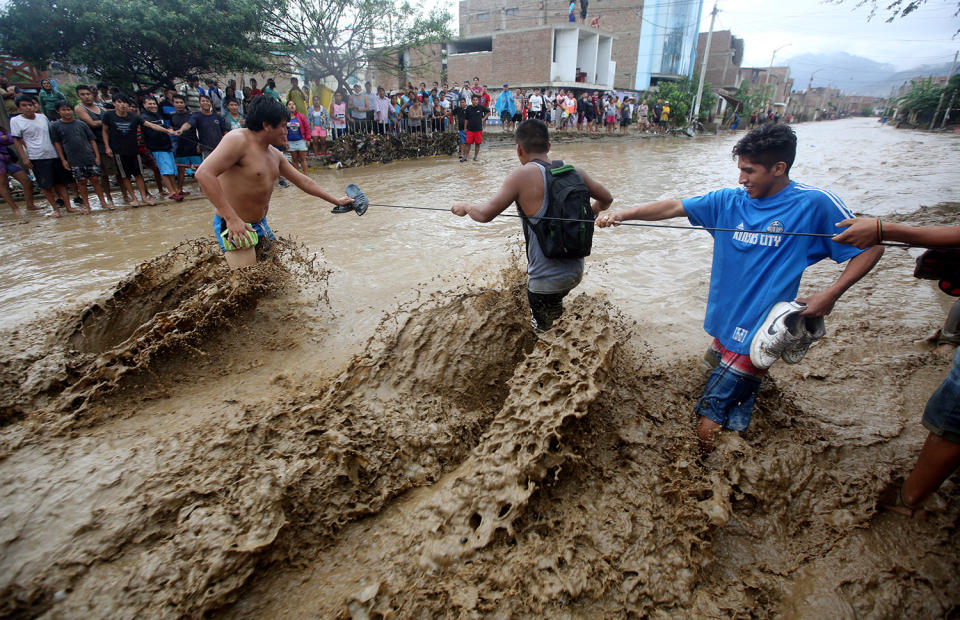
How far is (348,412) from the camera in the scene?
2.73m

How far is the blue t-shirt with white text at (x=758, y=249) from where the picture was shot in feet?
6.93

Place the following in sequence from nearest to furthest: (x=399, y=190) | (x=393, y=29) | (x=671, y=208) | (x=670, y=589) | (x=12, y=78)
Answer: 1. (x=670, y=589)
2. (x=671, y=208)
3. (x=399, y=190)
4. (x=12, y=78)
5. (x=393, y=29)

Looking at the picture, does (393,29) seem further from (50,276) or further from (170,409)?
(170,409)

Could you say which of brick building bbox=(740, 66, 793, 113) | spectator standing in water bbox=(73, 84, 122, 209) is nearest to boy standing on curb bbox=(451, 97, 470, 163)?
spectator standing in water bbox=(73, 84, 122, 209)

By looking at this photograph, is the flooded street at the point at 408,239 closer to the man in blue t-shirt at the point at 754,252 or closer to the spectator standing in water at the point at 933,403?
the man in blue t-shirt at the point at 754,252

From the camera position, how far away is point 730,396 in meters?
2.38

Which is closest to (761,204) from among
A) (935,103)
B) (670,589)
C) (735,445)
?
(735,445)

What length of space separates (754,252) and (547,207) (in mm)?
1096

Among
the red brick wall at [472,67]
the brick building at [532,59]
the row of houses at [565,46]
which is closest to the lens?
the brick building at [532,59]

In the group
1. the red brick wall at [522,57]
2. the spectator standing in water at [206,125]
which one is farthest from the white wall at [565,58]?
the spectator standing in water at [206,125]

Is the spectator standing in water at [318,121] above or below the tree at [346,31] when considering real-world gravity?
below

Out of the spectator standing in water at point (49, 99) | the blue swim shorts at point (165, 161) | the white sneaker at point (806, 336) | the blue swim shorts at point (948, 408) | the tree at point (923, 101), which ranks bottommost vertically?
the blue swim shorts at point (948, 408)

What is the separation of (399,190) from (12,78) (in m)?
12.2

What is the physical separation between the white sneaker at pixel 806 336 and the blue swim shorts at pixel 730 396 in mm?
223
